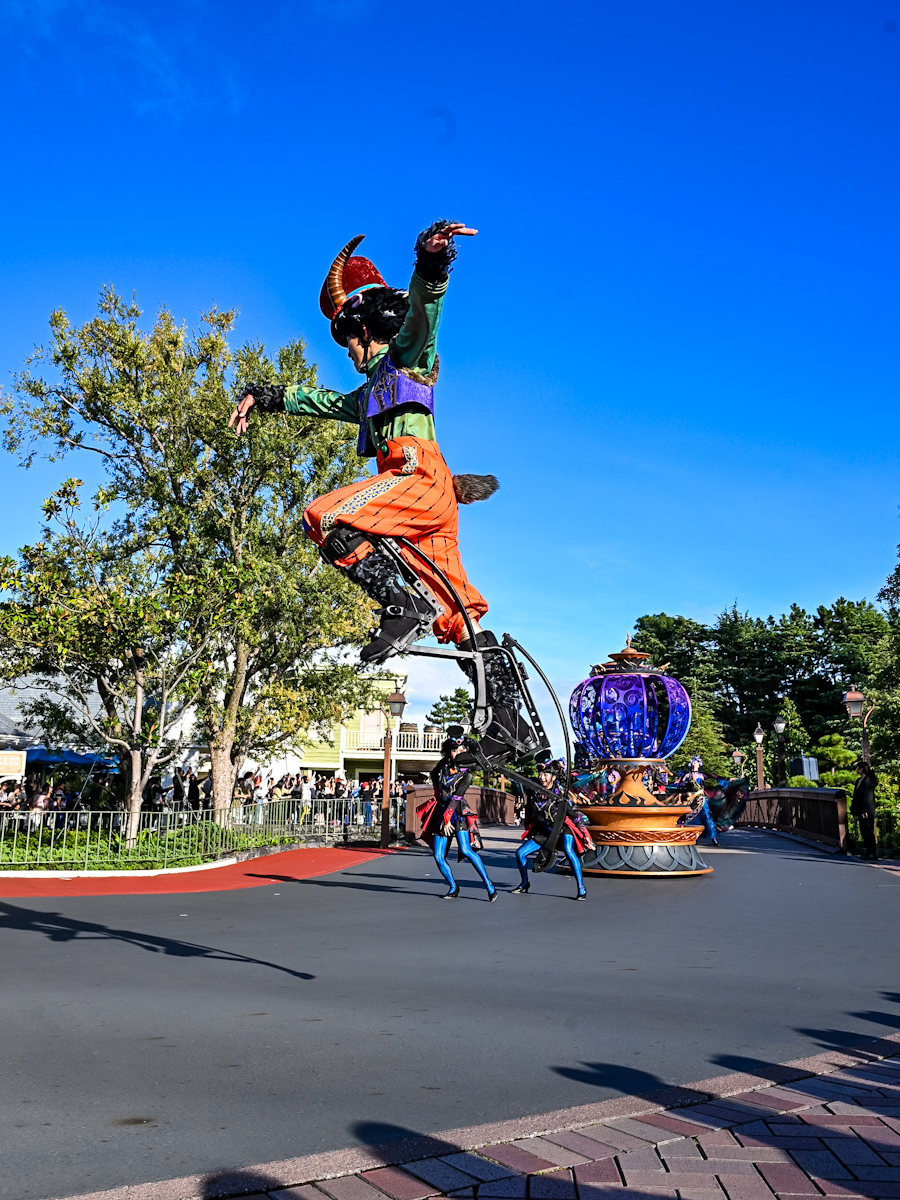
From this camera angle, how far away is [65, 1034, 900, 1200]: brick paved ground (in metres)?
3.02

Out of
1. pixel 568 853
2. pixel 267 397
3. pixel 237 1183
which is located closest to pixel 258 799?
→ pixel 568 853

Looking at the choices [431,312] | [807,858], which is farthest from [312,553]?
[431,312]

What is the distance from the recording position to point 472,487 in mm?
5180

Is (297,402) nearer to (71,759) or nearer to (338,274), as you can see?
(338,274)

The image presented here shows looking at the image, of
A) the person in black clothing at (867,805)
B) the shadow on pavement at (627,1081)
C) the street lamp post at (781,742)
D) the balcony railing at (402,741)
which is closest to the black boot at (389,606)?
the shadow on pavement at (627,1081)

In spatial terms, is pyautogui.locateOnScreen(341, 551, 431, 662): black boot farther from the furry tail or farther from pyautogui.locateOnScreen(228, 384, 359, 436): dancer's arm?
pyautogui.locateOnScreen(228, 384, 359, 436): dancer's arm

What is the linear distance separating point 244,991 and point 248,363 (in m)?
17.0

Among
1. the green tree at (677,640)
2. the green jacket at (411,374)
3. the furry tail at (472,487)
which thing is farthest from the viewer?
the green tree at (677,640)

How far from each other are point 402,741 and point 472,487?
3865cm

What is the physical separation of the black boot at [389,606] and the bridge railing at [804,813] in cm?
1739

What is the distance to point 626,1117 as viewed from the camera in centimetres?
375

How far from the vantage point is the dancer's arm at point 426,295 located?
413 cm

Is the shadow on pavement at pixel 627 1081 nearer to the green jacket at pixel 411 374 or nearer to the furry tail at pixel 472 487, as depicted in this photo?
the furry tail at pixel 472 487

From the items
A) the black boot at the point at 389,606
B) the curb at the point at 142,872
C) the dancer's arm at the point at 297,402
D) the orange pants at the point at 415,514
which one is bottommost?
the curb at the point at 142,872
